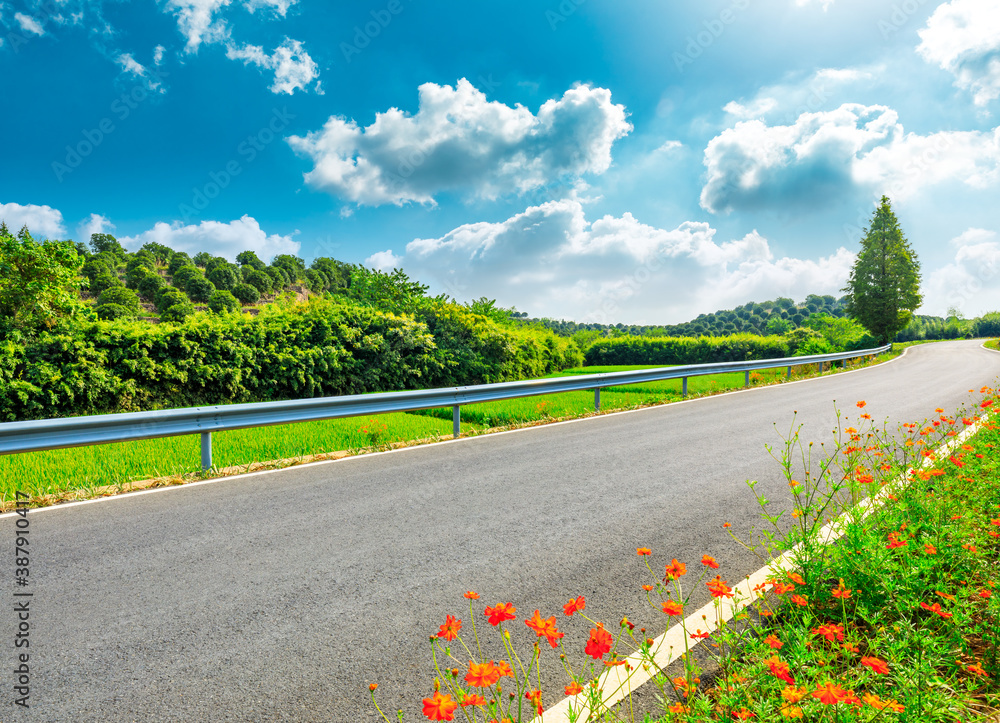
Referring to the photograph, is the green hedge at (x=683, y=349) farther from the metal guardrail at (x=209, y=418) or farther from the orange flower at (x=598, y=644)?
the orange flower at (x=598, y=644)

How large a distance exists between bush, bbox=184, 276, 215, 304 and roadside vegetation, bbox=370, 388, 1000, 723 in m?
82.7

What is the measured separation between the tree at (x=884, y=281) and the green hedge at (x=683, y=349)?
52.2 ft

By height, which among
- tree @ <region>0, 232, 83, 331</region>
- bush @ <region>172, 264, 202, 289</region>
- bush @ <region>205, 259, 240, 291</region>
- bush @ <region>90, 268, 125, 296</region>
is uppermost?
bush @ <region>205, 259, 240, 291</region>

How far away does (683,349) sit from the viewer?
35.4 meters

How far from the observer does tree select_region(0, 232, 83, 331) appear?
9.75m

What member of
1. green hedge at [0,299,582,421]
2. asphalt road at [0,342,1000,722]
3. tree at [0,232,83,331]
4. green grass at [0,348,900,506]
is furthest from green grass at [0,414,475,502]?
tree at [0,232,83,331]

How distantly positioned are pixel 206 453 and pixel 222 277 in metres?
91.8

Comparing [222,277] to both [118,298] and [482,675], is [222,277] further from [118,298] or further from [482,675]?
[482,675]

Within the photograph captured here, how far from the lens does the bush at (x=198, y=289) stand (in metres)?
72.2

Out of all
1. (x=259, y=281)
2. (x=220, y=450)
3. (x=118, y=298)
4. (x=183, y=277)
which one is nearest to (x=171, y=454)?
(x=220, y=450)

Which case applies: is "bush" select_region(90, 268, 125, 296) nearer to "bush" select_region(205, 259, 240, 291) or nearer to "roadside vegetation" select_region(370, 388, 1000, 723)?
"bush" select_region(205, 259, 240, 291)

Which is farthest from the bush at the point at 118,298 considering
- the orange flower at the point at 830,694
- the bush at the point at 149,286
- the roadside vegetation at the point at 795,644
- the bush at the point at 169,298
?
the orange flower at the point at 830,694

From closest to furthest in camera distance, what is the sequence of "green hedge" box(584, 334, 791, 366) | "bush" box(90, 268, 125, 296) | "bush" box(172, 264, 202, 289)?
"green hedge" box(584, 334, 791, 366)
"bush" box(90, 268, 125, 296)
"bush" box(172, 264, 202, 289)

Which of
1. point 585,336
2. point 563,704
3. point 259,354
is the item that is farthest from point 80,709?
point 585,336
